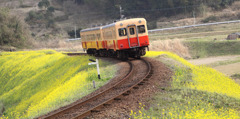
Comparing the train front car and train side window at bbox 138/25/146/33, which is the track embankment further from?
train side window at bbox 138/25/146/33

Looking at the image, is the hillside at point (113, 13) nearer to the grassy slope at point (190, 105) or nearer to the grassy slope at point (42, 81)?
the grassy slope at point (42, 81)

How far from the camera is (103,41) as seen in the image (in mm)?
25844

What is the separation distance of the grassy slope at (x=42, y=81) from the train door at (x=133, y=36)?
3141 millimetres

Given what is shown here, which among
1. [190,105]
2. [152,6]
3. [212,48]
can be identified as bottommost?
[212,48]

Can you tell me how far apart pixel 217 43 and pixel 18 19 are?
41.4 metres

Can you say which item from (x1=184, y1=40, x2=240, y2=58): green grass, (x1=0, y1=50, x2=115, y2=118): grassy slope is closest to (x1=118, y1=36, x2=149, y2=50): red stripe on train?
(x1=0, y1=50, x2=115, y2=118): grassy slope

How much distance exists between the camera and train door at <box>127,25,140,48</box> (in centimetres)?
2225

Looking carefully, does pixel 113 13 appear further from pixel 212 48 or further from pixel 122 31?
pixel 122 31

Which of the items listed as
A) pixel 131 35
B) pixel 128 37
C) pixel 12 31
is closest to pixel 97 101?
pixel 128 37

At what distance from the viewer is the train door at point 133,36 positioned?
73.0 feet

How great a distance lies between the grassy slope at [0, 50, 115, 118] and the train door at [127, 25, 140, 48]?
314 centimetres

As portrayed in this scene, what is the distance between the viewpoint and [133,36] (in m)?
22.4

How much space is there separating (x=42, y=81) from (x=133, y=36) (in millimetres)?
9689

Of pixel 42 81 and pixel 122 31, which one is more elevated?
pixel 122 31
